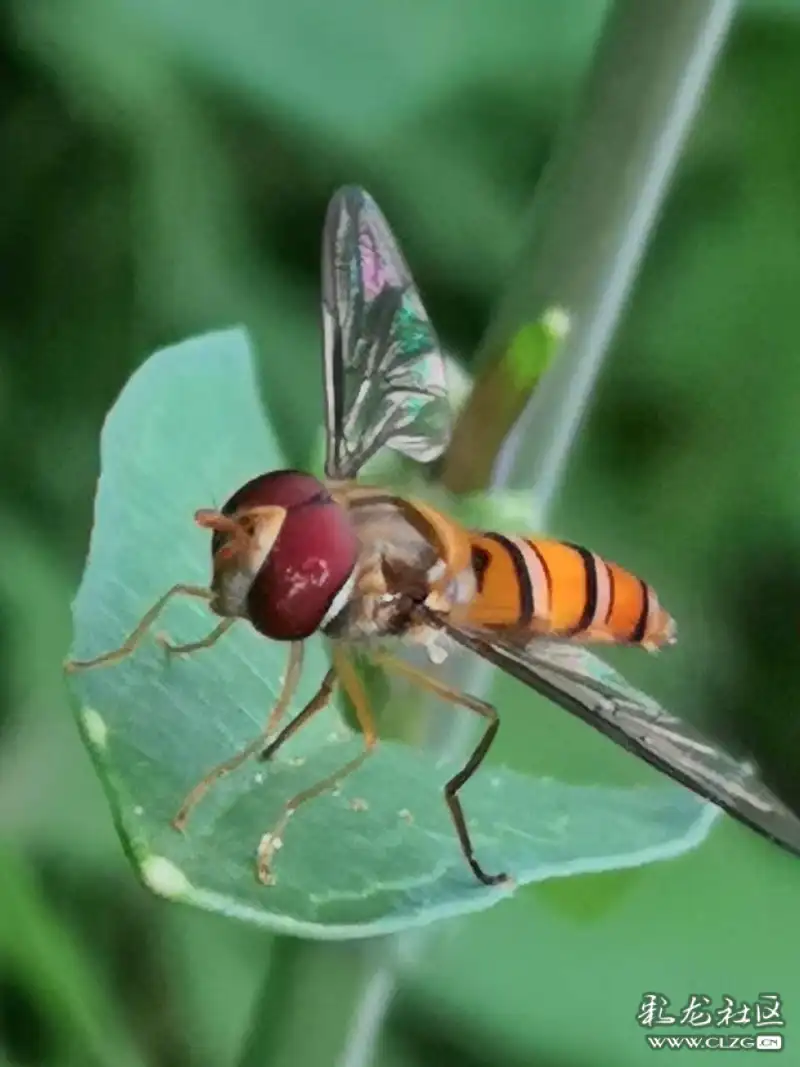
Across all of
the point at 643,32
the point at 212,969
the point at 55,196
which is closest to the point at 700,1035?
the point at 212,969

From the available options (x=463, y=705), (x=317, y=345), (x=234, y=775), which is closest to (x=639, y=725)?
(x=463, y=705)

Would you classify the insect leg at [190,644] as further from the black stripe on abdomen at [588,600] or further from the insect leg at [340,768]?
the black stripe on abdomen at [588,600]

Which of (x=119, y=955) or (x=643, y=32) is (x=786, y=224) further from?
(x=119, y=955)

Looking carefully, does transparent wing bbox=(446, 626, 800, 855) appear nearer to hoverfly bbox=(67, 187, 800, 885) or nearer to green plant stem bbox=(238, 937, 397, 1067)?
hoverfly bbox=(67, 187, 800, 885)

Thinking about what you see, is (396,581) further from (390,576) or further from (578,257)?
(578,257)

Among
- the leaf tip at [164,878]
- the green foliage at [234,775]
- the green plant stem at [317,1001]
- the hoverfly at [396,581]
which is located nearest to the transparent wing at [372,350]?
the hoverfly at [396,581]

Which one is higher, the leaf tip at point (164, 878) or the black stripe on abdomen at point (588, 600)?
the black stripe on abdomen at point (588, 600)
